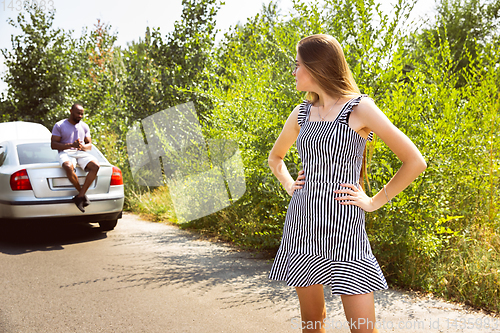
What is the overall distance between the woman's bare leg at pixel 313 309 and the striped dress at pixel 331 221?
48 mm

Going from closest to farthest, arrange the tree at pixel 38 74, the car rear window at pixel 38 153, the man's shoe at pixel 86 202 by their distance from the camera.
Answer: the man's shoe at pixel 86 202
the car rear window at pixel 38 153
the tree at pixel 38 74

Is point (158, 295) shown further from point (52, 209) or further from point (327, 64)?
point (327, 64)

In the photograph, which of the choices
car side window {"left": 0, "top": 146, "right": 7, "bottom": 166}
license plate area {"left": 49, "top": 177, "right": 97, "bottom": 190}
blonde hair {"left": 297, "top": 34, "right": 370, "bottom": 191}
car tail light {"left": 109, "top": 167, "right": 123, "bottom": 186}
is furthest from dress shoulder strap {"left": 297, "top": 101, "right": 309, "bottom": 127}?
car side window {"left": 0, "top": 146, "right": 7, "bottom": 166}

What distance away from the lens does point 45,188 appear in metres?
6.48

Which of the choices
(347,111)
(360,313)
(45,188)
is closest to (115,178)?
(45,188)

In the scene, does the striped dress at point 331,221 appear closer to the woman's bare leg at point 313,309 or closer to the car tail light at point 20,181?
the woman's bare leg at point 313,309

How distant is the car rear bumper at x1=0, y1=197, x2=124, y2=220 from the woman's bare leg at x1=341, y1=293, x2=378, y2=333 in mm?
5737

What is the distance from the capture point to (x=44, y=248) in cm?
633

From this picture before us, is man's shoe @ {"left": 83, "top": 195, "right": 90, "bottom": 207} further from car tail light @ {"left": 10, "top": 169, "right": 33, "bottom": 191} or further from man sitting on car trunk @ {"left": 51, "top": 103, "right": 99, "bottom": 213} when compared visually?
car tail light @ {"left": 10, "top": 169, "right": 33, "bottom": 191}

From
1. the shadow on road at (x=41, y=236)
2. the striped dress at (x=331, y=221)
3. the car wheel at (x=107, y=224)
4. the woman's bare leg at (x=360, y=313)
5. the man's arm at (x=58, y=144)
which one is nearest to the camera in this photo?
the woman's bare leg at (x=360, y=313)

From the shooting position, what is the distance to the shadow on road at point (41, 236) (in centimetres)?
637

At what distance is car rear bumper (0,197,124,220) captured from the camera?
6266 mm

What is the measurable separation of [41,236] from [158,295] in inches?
157

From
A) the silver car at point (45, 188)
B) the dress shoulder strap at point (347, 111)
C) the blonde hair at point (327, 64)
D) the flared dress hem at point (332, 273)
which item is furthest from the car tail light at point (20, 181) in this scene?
the dress shoulder strap at point (347, 111)
